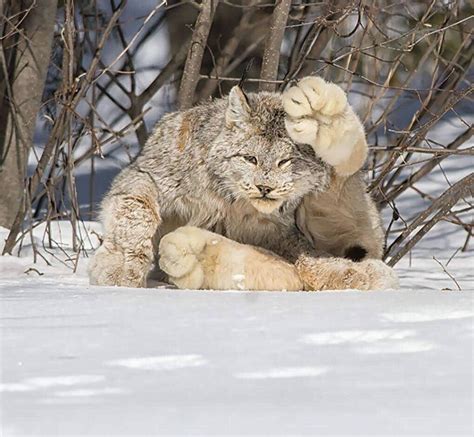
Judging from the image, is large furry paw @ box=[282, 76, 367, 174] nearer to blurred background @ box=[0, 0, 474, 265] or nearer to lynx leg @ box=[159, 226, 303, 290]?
lynx leg @ box=[159, 226, 303, 290]

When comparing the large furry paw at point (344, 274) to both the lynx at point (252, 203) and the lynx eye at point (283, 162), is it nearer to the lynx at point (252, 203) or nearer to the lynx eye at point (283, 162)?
the lynx at point (252, 203)

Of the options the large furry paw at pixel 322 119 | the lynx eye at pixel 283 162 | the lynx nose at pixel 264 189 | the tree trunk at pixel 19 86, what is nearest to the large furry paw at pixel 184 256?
the lynx nose at pixel 264 189

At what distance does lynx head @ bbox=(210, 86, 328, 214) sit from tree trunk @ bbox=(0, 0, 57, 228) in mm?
2134

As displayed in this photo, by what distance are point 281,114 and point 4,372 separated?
1686mm

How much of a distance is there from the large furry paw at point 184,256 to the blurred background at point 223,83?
80 centimetres

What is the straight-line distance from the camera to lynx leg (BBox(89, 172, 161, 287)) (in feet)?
12.0

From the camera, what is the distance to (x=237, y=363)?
7.52ft

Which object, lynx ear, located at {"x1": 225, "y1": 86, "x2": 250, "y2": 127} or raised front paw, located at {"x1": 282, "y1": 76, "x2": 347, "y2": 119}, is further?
lynx ear, located at {"x1": 225, "y1": 86, "x2": 250, "y2": 127}

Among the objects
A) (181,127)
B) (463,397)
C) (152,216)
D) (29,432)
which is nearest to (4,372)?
(29,432)

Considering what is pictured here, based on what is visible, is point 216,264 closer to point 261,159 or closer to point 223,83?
point 261,159

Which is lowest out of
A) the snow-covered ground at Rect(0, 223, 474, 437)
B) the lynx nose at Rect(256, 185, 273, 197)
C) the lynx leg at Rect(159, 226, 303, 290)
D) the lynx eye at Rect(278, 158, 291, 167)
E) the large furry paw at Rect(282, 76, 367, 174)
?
the snow-covered ground at Rect(0, 223, 474, 437)

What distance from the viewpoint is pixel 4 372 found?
2.26 metres

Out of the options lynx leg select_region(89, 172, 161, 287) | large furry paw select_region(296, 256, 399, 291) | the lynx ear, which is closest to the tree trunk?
lynx leg select_region(89, 172, 161, 287)

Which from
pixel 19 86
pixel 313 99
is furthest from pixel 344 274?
pixel 19 86
